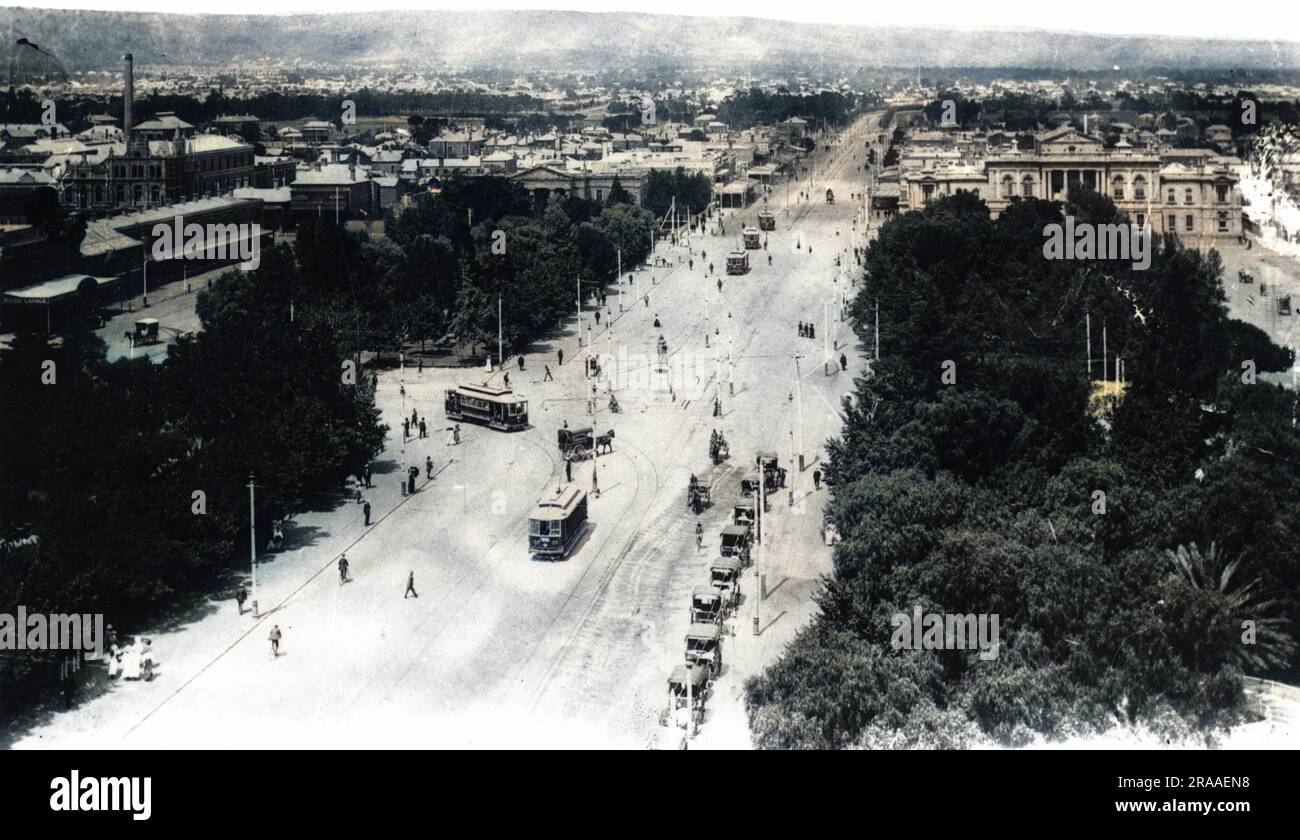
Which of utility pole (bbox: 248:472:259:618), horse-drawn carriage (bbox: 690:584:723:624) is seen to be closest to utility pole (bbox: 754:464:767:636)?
horse-drawn carriage (bbox: 690:584:723:624)

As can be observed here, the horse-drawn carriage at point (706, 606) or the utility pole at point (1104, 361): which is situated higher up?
the utility pole at point (1104, 361)

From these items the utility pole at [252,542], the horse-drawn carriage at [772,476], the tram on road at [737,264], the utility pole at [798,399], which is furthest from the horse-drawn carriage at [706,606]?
the tram on road at [737,264]

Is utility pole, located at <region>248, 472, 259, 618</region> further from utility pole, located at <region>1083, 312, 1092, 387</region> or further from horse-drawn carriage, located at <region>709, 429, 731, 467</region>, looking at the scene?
utility pole, located at <region>1083, 312, 1092, 387</region>

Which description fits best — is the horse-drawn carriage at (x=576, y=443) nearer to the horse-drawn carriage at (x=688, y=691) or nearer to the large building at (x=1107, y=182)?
the horse-drawn carriage at (x=688, y=691)

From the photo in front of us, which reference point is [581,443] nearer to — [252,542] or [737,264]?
[252,542]

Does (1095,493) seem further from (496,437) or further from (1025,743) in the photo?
(496,437)

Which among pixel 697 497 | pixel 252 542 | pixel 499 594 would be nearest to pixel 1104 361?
pixel 697 497
